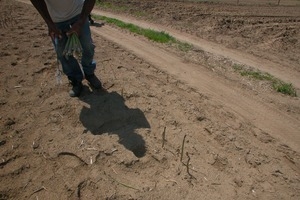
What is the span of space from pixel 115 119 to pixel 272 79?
389 cm

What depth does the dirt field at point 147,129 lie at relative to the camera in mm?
3254

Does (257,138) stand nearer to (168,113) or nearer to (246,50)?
(168,113)

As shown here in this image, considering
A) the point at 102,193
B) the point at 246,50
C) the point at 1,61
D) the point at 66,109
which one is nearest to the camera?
the point at 102,193

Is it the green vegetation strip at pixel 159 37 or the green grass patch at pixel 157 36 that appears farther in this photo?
the green grass patch at pixel 157 36

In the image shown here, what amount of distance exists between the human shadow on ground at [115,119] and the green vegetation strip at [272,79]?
311 cm

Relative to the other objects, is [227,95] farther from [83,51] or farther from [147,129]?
[83,51]

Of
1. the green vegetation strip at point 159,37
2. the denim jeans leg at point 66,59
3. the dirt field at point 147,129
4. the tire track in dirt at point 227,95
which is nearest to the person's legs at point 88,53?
the denim jeans leg at point 66,59

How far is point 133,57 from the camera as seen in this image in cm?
695

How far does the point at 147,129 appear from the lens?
13.3 feet

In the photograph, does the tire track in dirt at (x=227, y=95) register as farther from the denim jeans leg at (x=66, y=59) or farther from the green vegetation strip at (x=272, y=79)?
the denim jeans leg at (x=66, y=59)

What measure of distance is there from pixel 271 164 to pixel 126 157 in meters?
1.88

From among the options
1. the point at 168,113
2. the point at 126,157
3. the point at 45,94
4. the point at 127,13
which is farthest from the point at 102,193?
the point at 127,13

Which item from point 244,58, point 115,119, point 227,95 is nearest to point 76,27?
point 115,119

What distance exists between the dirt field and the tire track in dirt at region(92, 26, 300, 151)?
0.07 feet
